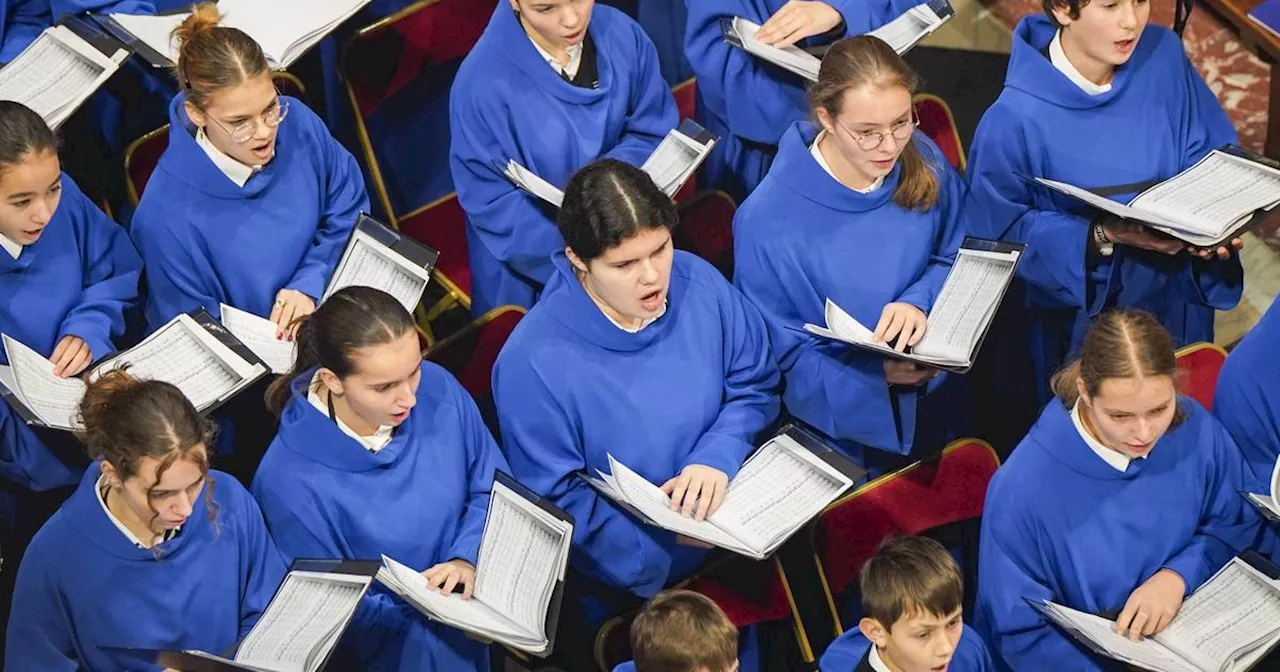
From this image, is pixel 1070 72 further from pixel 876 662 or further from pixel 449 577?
pixel 449 577

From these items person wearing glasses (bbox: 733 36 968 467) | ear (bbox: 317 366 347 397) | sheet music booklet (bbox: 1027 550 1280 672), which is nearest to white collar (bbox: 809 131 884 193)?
person wearing glasses (bbox: 733 36 968 467)

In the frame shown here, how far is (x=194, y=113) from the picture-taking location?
4.55 metres

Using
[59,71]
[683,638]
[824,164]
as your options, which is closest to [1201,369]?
[824,164]

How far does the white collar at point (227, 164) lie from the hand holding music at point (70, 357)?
0.58 metres

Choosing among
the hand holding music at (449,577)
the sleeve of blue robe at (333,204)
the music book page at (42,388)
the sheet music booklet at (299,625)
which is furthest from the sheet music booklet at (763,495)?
the music book page at (42,388)

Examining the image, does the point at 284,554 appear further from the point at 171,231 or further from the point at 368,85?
the point at 368,85

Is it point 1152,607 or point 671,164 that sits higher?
point 671,164

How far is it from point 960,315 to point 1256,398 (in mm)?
802

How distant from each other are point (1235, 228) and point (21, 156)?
290 cm

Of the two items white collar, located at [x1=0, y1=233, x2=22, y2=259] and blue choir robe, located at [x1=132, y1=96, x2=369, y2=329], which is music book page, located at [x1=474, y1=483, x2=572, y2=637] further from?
white collar, located at [x1=0, y1=233, x2=22, y2=259]

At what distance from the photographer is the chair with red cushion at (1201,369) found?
15.1 feet

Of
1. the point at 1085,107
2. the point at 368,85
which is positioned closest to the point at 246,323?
the point at 368,85

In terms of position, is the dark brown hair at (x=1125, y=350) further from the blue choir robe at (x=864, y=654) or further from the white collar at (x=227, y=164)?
the white collar at (x=227, y=164)

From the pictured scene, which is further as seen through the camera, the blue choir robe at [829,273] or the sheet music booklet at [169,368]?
the blue choir robe at [829,273]
